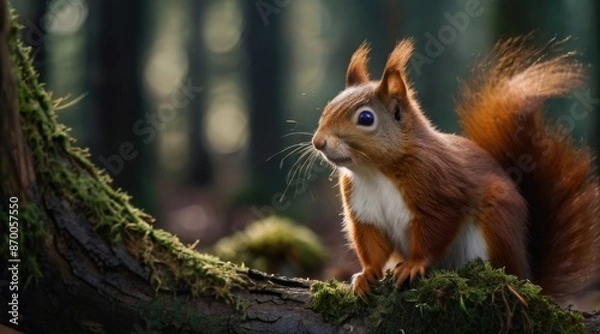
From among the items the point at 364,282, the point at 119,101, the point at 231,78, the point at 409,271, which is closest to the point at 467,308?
the point at 409,271

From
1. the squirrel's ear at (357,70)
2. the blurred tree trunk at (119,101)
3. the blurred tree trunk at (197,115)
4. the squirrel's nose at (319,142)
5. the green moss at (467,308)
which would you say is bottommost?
the green moss at (467,308)

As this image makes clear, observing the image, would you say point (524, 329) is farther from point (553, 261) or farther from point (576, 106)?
point (576, 106)

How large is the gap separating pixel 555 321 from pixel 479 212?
61cm

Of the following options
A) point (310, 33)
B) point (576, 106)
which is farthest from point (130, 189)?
point (310, 33)

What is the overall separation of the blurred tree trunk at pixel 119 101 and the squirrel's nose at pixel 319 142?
6302 millimetres

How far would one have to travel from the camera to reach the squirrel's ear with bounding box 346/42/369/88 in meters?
3.82

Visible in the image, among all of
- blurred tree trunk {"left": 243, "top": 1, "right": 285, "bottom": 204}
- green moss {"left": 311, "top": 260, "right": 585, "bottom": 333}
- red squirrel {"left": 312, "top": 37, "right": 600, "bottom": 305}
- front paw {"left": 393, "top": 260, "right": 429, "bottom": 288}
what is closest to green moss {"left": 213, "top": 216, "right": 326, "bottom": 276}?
red squirrel {"left": 312, "top": 37, "right": 600, "bottom": 305}

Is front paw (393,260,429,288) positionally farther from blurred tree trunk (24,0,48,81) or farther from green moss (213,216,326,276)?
blurred tree trunk (24,0,48,81)

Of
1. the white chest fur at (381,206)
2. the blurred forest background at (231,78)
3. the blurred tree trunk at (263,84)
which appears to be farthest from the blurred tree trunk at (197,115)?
the white chest fur at (381,206)

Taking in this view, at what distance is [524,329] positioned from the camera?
2.93 metres

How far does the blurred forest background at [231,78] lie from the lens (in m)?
7.20

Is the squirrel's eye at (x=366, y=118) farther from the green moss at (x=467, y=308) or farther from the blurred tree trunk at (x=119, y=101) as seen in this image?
the blurred tree trunk at (x=119, y=101)

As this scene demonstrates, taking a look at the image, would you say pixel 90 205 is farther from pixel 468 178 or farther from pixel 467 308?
pixel 468 178

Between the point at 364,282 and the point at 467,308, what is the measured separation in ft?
1.49
